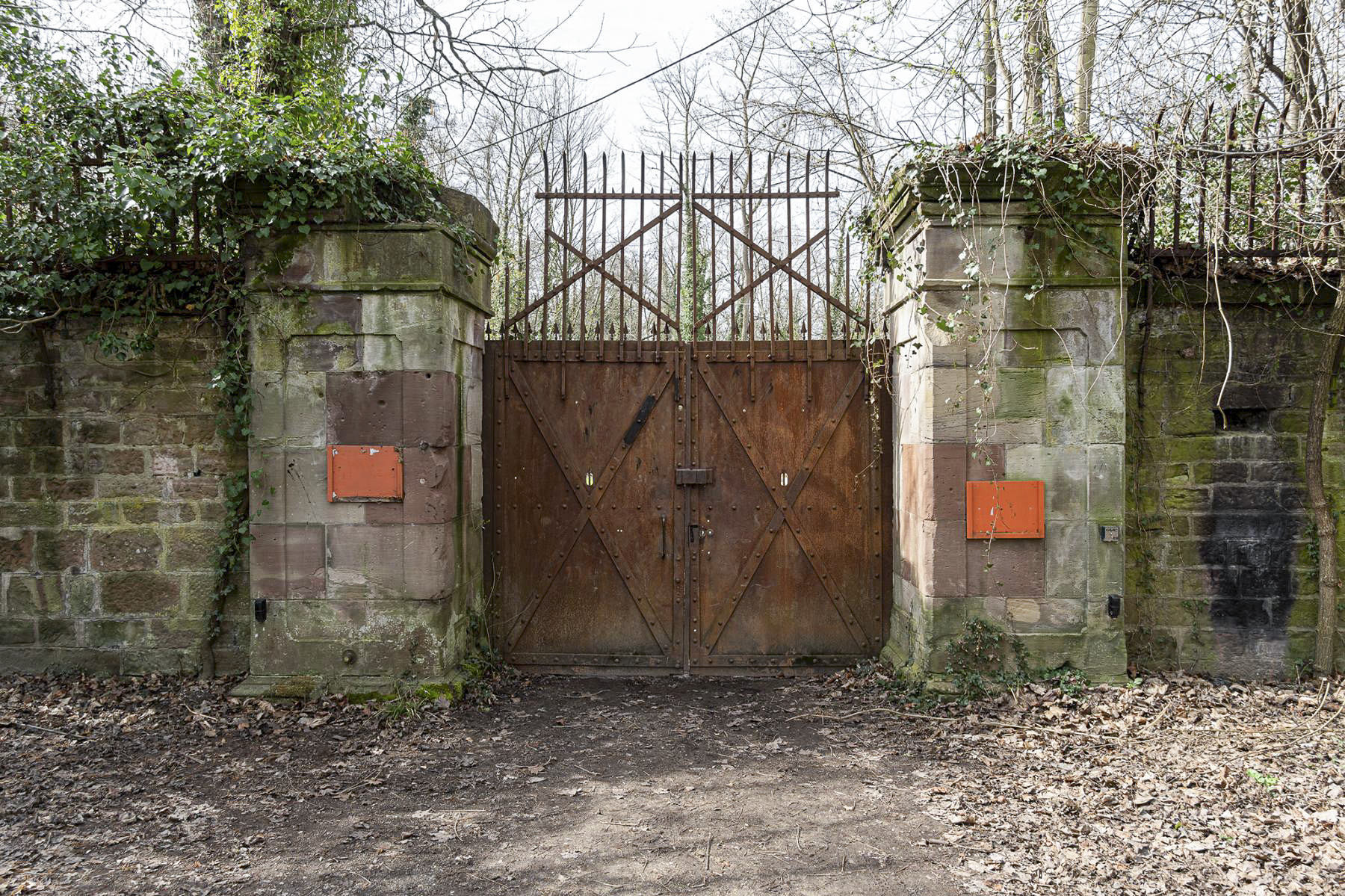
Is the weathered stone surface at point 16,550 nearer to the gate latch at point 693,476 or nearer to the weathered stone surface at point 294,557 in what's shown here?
the weathered stone surface at point 294,557

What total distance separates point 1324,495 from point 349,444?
215 inches

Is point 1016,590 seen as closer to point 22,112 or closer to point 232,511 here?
point 232,511

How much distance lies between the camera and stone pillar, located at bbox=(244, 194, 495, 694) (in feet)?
15.4

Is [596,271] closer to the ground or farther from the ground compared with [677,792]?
farther from the ground

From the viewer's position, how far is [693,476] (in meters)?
5.50

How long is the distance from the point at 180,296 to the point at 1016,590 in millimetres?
5013

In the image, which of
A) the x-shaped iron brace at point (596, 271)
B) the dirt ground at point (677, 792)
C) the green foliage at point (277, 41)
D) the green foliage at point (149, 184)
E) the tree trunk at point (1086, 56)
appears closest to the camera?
the dirt ground at point (677, 792)

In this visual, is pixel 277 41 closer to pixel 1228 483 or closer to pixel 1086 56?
pixel 1086 56

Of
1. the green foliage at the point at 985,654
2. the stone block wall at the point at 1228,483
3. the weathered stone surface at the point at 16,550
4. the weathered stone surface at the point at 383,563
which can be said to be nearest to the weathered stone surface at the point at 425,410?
the weathered stone surface at the point at 383,563

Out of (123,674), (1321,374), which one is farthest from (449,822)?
(1321,374)

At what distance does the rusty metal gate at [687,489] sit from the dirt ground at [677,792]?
0.52 metres

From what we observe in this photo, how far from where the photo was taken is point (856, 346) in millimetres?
5484

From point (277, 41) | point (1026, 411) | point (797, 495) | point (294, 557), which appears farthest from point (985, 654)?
point (277, 41)

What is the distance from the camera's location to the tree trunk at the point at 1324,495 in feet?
15.8
